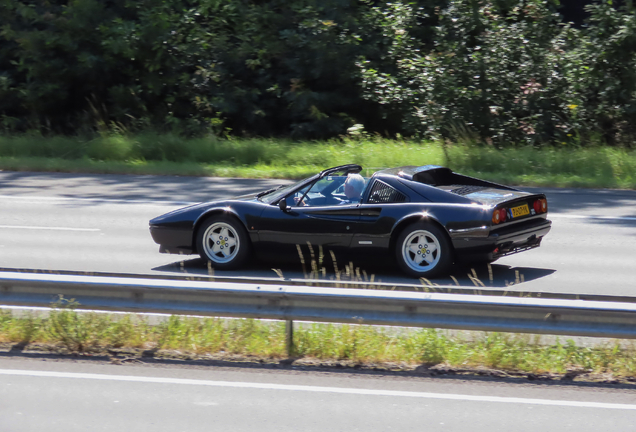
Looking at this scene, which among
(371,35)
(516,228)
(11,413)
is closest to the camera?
(11,413)

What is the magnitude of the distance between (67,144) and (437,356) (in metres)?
19.1

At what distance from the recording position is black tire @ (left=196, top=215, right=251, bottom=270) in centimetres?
907

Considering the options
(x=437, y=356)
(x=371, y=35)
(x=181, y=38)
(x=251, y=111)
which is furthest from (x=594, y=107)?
(x=437, y=356)

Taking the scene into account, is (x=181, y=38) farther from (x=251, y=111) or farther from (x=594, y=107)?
(x=594, y=107)

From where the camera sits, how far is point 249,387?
18.0 ft

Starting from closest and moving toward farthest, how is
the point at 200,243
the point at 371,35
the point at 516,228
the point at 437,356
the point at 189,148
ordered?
the point at 437,356 < the point at 516,228 < the point at 200,243 < the point at 189,148 < the point at 371,35

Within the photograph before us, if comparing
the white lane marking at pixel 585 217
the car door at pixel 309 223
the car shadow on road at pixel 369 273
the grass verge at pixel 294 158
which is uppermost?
the grass verge at pixel 294 158

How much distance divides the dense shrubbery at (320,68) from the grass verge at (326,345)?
15.1 metres

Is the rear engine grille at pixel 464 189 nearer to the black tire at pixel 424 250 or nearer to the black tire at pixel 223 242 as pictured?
the black tire at pixel 424 250

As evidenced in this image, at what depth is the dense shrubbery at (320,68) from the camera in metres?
22.1

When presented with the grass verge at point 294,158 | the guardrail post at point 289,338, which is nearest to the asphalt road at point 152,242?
the grass verge at point 294,158

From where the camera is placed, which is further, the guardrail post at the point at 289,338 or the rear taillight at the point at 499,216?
the rear taillight at the point at 499,216

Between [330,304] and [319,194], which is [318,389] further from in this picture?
[319,194]

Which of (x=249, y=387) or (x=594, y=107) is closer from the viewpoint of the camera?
(x=249, y=387)
